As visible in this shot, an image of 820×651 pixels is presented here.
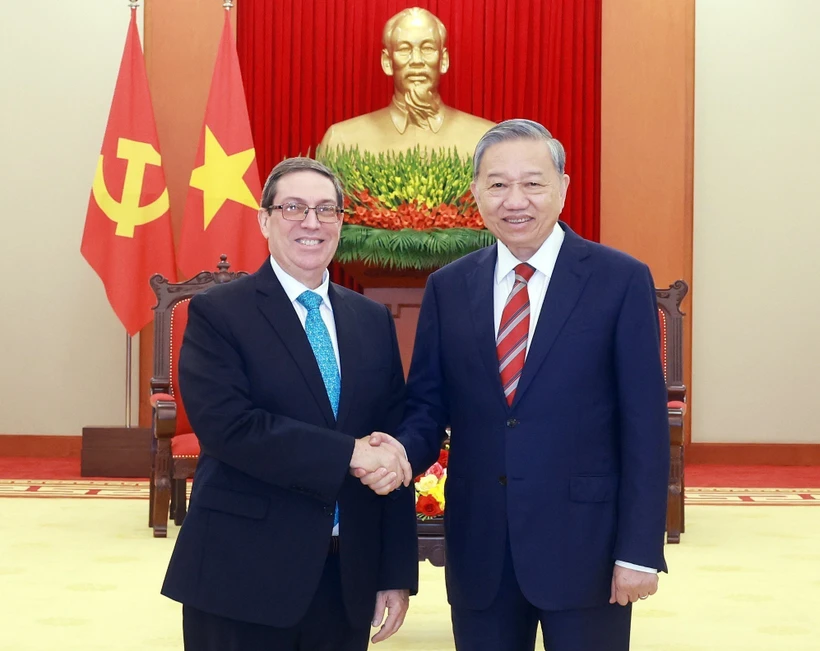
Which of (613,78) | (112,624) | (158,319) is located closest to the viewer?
(112,624)

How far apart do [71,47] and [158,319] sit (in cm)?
309

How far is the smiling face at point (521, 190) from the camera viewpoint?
2041mm

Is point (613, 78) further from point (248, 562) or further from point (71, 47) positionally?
point (248, 562)

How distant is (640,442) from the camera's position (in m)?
1.96

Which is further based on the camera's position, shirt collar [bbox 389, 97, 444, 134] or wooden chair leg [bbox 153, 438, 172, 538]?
shirt collar [bbox 389, 97, 444, 134]

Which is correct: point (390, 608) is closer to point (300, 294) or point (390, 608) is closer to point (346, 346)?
point (346, 346)

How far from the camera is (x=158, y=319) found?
5469 mm

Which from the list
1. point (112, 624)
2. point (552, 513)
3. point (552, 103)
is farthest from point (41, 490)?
point (552, 513)

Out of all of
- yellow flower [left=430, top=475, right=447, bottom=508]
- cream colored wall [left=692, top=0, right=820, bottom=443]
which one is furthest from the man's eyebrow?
cream colored wall [left=692, top=0, right=820, bottom=443]

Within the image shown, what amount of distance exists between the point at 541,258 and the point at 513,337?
0.16m

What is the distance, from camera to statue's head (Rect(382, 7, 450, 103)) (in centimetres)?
706

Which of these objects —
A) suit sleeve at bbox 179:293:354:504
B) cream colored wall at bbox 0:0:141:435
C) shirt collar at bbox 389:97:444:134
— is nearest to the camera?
suit sleeve at bbox 179:293:354:504

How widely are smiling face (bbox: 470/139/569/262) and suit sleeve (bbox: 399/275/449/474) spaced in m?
0.21

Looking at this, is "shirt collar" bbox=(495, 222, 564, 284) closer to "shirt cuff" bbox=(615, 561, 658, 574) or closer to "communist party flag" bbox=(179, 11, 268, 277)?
"shirt cuff" bbox=(615, 561, 658, 574)
